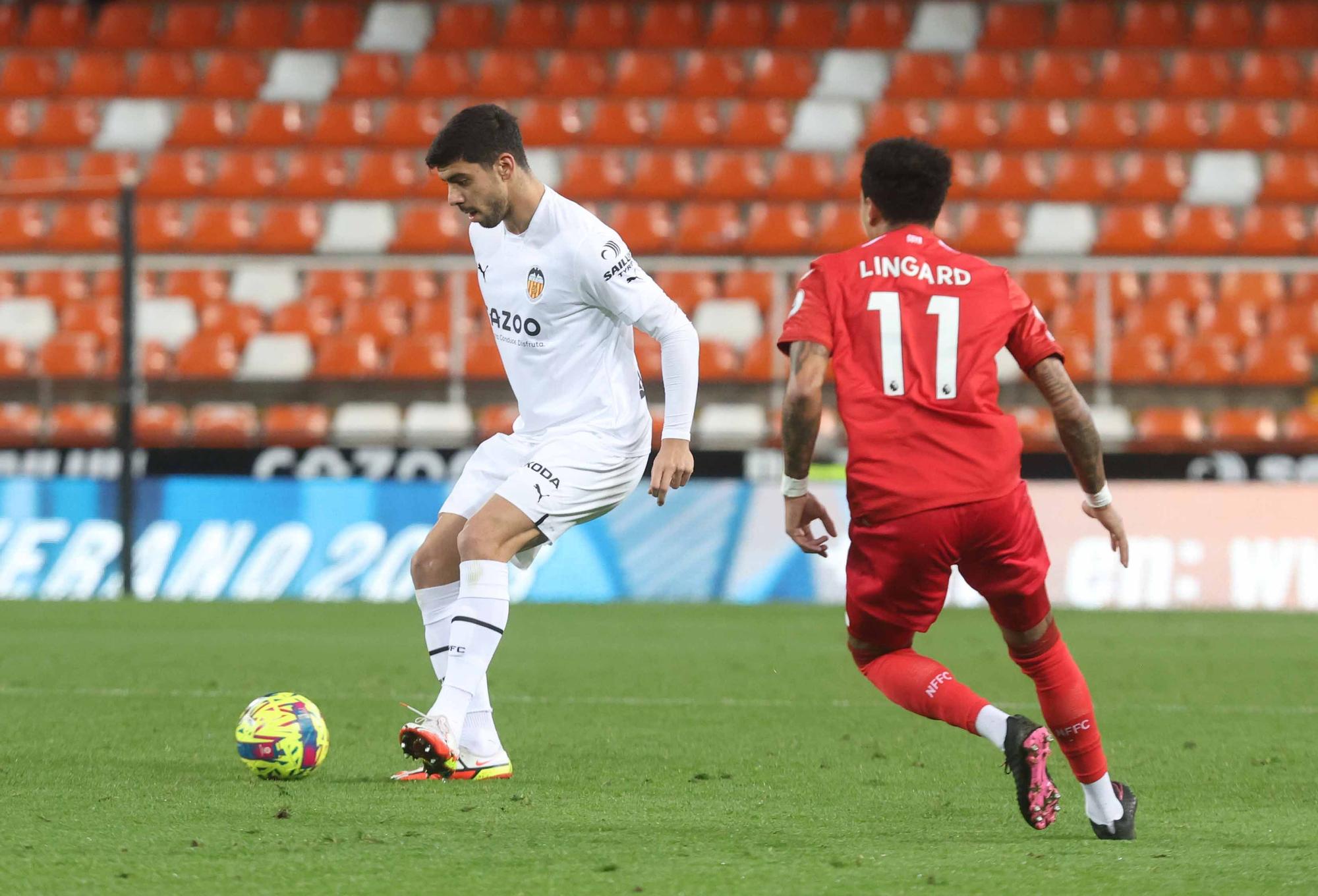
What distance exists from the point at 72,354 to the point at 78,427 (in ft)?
4.51

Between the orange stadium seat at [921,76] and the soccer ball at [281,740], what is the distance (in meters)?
13.2

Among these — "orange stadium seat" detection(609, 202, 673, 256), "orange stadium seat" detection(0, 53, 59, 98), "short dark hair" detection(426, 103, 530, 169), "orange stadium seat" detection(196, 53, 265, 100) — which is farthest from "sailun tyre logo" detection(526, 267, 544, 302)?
"orange stadium seat" detection(0, 53, 59, 98)

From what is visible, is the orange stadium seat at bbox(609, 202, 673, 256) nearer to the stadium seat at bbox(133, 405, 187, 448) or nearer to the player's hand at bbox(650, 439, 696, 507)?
the stadium seat at bbox(133, 405, 187, 448)

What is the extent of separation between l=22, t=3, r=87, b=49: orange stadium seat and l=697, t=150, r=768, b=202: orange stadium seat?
22.6 feet

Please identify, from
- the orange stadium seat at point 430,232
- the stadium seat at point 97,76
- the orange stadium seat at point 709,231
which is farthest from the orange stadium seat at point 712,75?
the stadium seat at point 97,76

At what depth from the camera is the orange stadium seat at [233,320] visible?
1434cm

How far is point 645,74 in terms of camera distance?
697 inches

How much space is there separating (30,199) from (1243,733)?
13235 mm

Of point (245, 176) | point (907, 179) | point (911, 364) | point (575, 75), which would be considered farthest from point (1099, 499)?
point (575, 75)

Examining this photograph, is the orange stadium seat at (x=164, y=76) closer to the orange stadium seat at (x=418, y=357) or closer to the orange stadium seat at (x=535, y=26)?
the orange stadium seat at (x=535, y=26)

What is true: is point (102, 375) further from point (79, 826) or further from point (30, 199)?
point (79, 826)

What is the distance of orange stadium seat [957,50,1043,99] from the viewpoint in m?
17.5

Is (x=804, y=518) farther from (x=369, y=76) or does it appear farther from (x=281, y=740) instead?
(x=369, y=76)

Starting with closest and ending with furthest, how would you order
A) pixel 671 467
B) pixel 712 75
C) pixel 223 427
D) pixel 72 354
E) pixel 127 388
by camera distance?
1. pixel 671 467
2. pixel 127 388
3. pixel 223 427
4. pixel 72 354
5. pixel 712 75
